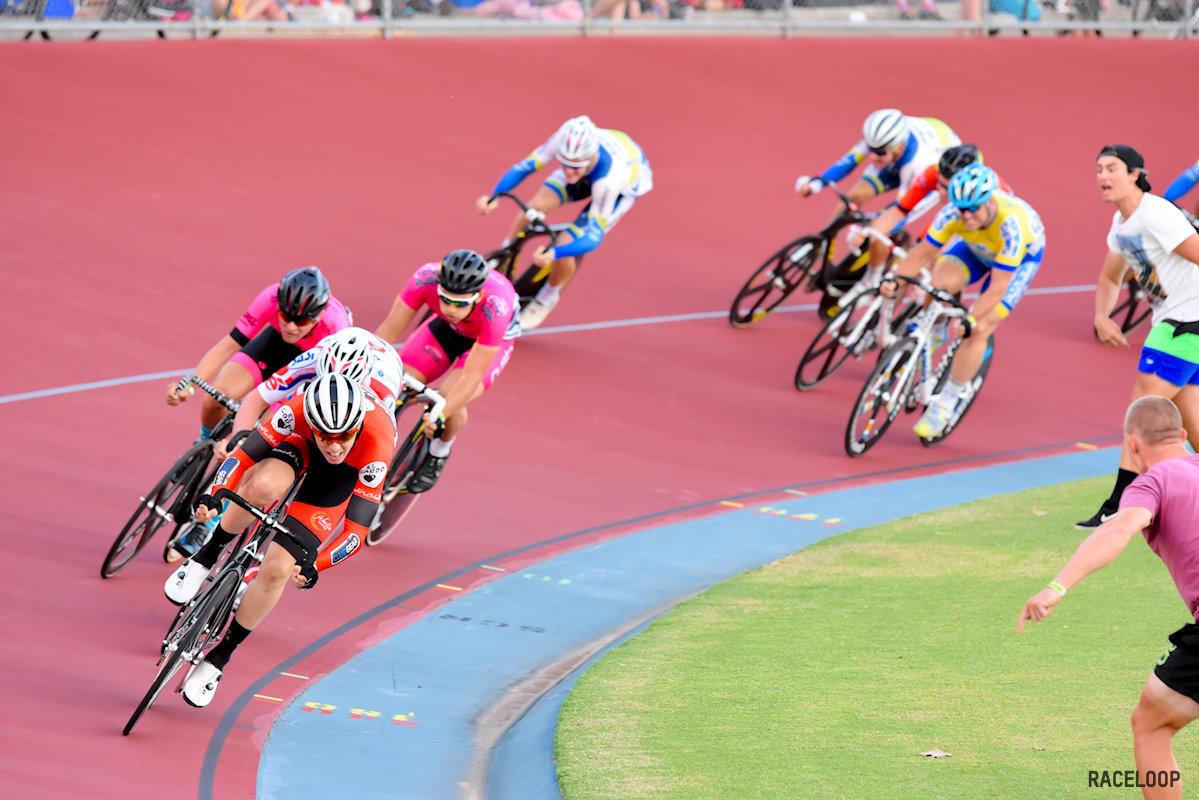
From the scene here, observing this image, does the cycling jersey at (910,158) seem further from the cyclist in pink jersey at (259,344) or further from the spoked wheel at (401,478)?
the cyclist in pink jersey at (259,344)

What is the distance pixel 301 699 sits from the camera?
601 cm

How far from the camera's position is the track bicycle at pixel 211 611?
5.31 m

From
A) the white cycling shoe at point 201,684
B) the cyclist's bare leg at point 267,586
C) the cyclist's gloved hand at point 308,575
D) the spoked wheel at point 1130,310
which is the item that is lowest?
the spoked wheel at point 1130,310

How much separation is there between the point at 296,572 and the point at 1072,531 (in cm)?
467

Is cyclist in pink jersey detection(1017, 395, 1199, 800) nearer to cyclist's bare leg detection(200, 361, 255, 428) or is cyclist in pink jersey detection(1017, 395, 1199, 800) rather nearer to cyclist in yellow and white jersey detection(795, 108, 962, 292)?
cyclist's bare leg detection(200, 361, 255, 428)

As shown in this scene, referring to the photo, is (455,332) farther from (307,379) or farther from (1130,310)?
(1130,310)

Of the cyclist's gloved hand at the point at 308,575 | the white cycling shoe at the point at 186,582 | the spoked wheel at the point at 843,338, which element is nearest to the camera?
the cyclist's gloved hand at the point at 308,575

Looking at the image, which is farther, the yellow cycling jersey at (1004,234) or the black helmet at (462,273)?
the yellow cycling jersey at (1004,234)

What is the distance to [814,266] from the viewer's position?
11867 millimetres

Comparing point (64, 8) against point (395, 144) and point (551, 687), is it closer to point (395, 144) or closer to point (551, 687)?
point (395, 144)

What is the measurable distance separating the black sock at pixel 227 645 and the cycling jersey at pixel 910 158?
278 inches

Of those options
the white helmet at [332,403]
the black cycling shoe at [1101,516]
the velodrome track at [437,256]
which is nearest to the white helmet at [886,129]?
the velodrome track at [437,256]

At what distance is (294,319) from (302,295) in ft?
0.43

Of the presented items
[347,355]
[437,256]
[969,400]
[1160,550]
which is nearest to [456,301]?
[347,355]
